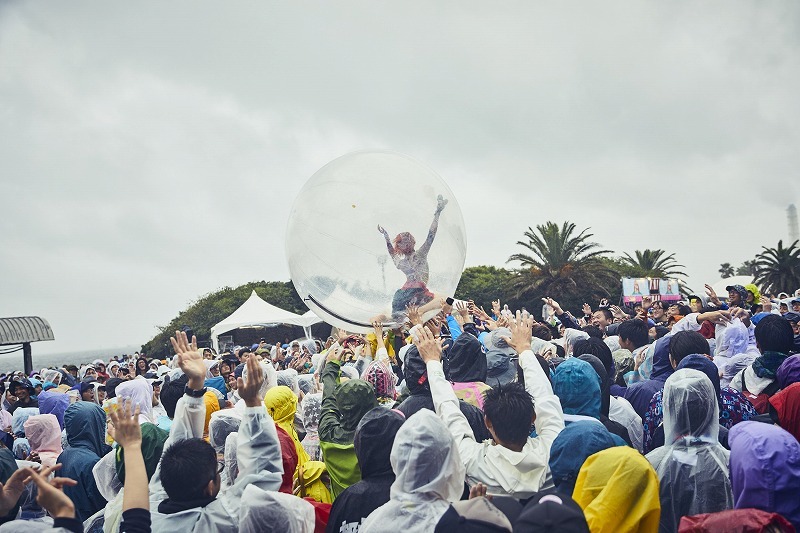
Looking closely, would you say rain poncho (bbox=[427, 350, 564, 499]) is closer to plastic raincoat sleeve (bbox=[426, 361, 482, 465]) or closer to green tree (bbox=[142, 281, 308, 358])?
plastic raincoat sleeve (bbox=[426, 361, 482, 465])

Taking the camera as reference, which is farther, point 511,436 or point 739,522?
point 511,436

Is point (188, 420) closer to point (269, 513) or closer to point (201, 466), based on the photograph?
point (201, 466)

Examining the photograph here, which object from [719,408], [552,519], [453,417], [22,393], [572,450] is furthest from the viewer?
[22,393]

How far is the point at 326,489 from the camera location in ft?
14.3

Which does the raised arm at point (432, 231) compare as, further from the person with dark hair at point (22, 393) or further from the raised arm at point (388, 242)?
the person with dark hair at point (22, 393)

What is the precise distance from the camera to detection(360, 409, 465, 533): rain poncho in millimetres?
2582

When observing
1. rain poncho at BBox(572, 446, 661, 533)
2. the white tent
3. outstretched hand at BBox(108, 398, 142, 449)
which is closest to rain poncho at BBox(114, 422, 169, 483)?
outstretched hand at BBox(108, 398, 142, 449)

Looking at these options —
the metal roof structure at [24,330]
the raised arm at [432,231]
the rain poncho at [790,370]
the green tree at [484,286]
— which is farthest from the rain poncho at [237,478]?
the green tree at [484,286]

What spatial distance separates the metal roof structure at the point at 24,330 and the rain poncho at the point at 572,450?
947 inches

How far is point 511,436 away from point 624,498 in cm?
73

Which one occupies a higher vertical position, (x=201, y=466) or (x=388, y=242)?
(x=388, y=242)

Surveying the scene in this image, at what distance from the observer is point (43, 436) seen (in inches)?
194

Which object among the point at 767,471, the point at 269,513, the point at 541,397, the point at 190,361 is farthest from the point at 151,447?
the point at 767,471

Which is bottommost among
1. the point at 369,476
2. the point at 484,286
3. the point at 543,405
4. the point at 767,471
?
the point at 369,476
